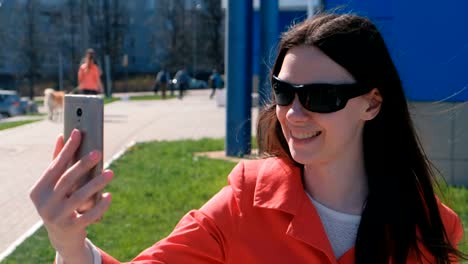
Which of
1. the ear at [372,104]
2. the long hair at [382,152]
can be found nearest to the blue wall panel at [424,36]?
the long hair at [382,152]

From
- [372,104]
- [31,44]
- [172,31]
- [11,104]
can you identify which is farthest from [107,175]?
[172,31]

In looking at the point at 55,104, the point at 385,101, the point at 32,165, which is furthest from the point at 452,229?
the point at 55,104

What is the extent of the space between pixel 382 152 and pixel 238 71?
8407mm

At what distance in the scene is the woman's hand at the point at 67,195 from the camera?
1695mm

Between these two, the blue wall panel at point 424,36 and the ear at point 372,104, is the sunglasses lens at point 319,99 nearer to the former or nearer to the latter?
the ear at point 372,104

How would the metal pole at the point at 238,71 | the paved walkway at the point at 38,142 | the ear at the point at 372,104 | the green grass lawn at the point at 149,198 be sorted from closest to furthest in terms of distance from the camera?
the ear at the point at 372,104 < the green grass lawn at the point at 149,198 < the paved walkway at the point at 38,142 < the metal pole at the point at 238,71

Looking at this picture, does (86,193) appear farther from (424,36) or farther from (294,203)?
(424,36)

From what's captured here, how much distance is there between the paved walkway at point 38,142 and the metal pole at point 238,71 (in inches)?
71.9

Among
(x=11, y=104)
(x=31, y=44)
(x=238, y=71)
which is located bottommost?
(x=11, y=104)

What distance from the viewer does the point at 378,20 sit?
28.0ft

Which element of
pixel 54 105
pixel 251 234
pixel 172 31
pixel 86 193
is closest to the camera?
pixel 86 193

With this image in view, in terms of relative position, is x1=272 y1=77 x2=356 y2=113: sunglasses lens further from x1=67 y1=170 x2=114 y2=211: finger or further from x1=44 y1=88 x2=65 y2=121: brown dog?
x1=44 y1=88 x2=65 y2=121: brown dog

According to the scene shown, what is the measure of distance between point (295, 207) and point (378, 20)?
6.74 meters

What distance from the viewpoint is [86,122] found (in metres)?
1.80
